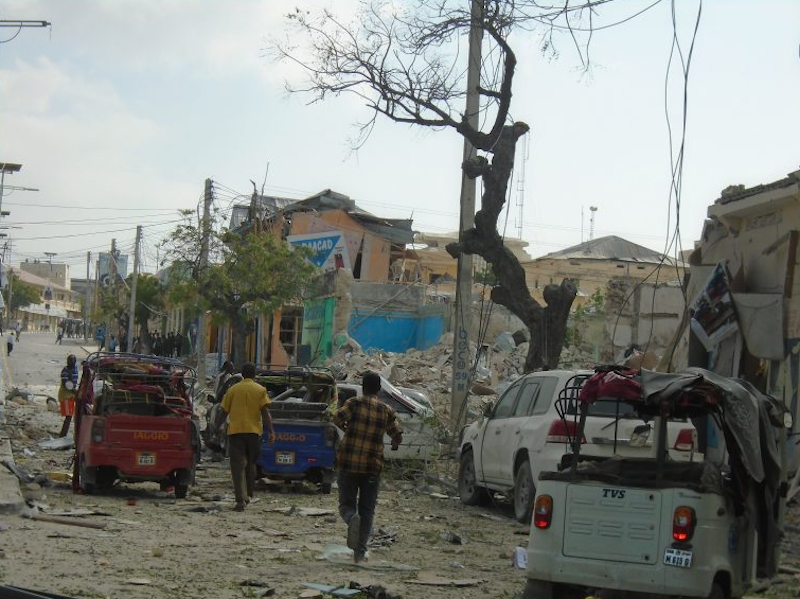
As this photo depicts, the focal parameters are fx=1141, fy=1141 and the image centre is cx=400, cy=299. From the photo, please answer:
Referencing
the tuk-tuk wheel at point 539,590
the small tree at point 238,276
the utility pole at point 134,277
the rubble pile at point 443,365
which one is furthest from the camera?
the utility pole at point 134,277

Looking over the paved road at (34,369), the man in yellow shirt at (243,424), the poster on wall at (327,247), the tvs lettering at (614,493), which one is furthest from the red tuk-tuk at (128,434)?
the poster on wall at (327,247)

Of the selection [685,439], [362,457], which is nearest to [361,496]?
[362,457]

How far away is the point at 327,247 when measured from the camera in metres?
54.2

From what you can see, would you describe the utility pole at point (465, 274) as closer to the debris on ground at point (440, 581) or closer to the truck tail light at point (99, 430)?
the truck tail light at point (99, 430)

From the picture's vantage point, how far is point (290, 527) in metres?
13.1

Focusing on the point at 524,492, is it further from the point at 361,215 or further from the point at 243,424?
the point at 361,215

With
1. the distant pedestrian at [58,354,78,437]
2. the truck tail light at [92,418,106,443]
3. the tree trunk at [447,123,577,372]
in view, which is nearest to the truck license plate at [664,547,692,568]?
the truck tail light at [92,418,106,443]

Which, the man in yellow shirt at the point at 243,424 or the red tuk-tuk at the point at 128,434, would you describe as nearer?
the man in yellow shirt at the point at 243,424

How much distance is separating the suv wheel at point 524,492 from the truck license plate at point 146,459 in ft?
15.6

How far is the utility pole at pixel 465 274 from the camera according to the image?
2033 centimetres

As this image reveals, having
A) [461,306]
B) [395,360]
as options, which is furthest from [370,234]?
[461,306]

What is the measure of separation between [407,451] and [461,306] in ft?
9.90

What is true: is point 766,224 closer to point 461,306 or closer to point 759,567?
point 461,306

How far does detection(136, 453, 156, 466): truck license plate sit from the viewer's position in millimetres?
15000
